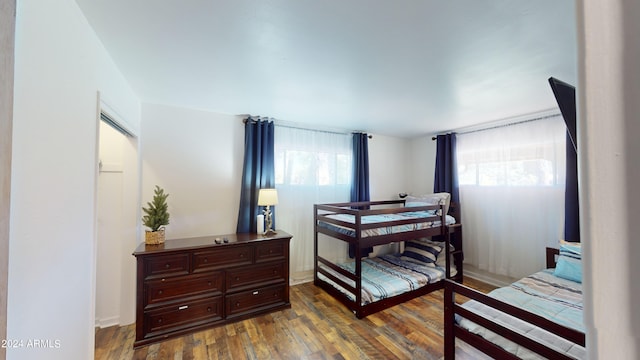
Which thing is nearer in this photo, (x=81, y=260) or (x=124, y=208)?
(x=81, y=260)

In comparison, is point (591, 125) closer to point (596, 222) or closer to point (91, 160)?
point (596, 222)

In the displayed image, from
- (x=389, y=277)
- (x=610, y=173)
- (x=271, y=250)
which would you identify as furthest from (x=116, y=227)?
(x=610, y=173)

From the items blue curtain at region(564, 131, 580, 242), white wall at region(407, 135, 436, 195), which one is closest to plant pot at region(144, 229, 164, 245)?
white wall at region(407, 135, 436, 195)

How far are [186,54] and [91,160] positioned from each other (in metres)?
0.88

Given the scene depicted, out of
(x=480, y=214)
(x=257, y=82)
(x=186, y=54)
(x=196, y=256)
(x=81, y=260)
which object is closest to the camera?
(x=81, y=260)

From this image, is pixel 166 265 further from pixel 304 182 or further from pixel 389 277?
→ pixel 389 277

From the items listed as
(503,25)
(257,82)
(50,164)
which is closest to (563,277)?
(503,25)

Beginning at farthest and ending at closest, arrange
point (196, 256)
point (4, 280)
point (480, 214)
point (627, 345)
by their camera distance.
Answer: point (480, 214)
point (196, 256)
point (4, 280)
point (627, 345)

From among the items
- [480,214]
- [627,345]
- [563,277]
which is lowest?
[563,277]

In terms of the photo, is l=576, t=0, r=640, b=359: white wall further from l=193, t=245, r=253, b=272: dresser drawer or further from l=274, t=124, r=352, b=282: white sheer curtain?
l=274, t=124, r=352, b=282: white sheer curtain

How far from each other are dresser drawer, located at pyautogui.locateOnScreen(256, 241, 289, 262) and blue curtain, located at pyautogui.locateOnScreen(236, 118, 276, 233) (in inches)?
16.2

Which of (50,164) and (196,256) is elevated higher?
(50,164)

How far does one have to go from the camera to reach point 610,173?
0.23 m

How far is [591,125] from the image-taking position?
0.24 m
